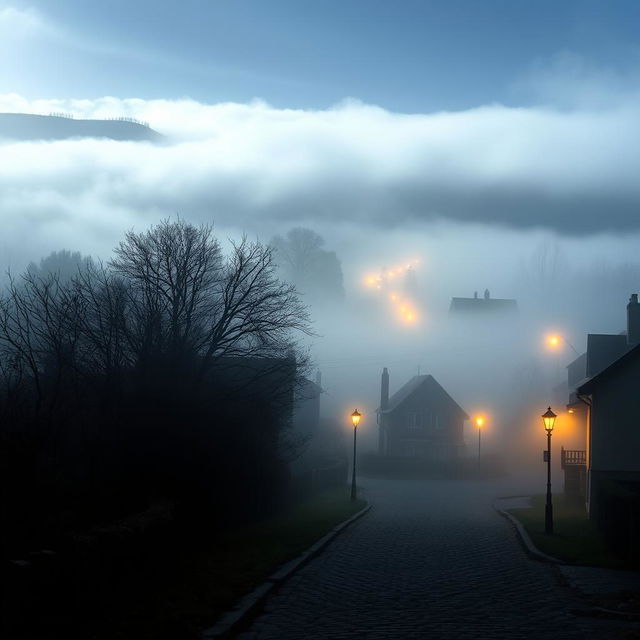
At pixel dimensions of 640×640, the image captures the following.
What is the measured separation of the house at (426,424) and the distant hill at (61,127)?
55922mm

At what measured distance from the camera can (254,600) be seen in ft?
43.1

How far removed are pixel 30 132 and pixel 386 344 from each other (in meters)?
52.7

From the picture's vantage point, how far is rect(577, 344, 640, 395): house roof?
1217 inches

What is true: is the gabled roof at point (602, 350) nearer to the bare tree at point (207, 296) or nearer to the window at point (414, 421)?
the bare tree at point (207, 296)

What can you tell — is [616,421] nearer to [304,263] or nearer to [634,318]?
[634,318]

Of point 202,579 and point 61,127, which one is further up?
point 61,127

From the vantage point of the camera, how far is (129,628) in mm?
10484

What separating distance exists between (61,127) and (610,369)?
323ft

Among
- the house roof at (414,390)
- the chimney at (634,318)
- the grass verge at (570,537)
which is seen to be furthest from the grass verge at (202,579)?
the house roof at (414,390)

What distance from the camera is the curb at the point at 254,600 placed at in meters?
10.9

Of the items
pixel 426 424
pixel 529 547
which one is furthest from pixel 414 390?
pixel 529 547

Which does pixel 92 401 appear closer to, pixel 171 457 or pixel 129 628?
pixel 171 457

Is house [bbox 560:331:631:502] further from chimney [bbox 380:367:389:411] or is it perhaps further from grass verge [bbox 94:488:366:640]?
chimney [bbox 380:367:389:411]

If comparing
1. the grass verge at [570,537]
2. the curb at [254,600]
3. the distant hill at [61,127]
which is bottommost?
the grass verge at [570,537]
